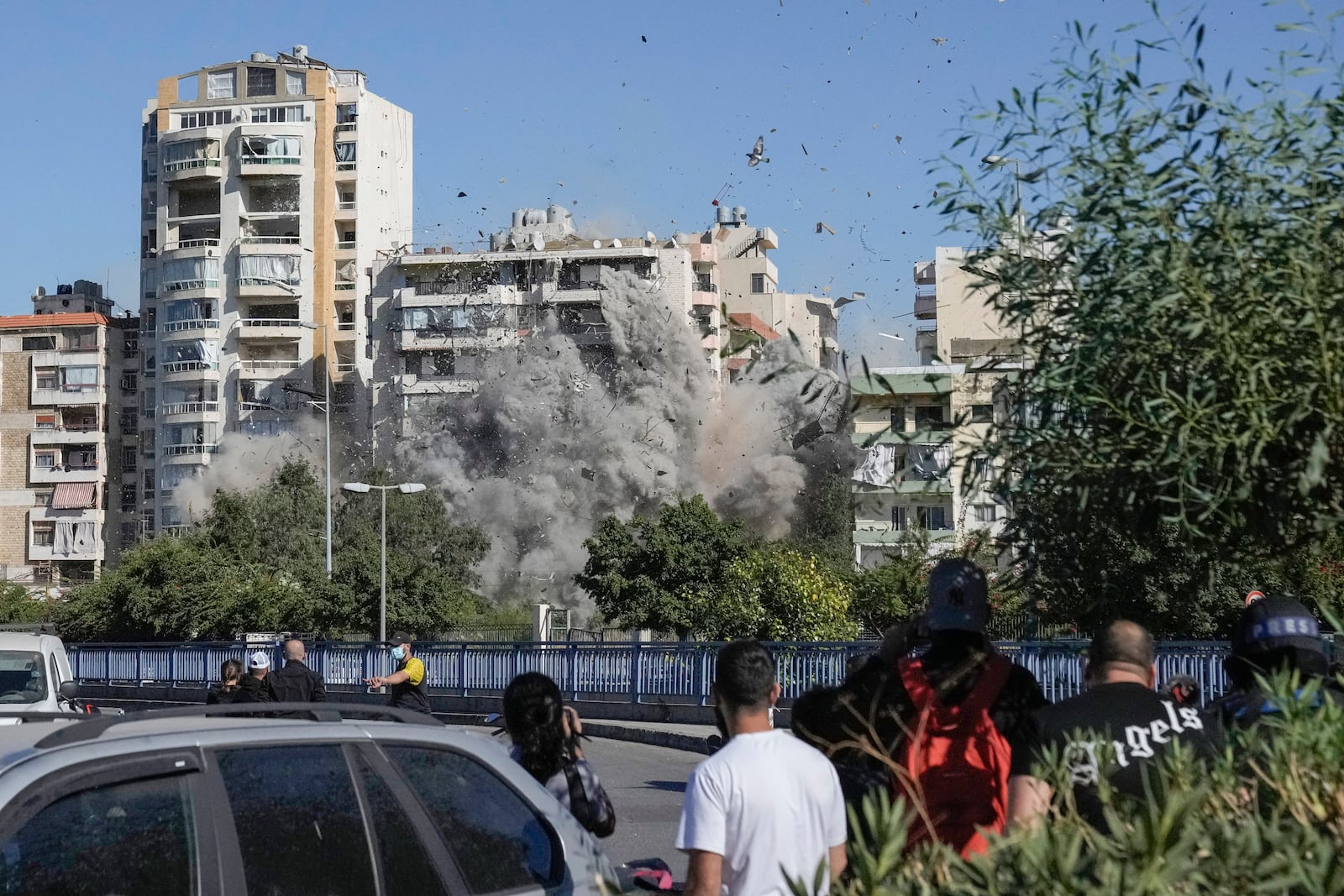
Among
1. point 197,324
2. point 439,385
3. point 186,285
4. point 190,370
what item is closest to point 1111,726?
point 439,385

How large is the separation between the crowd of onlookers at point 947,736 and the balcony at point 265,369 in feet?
291

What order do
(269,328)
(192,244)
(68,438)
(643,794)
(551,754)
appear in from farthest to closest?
(68,438) < (192,244) < (269,328) < (643,794) < (551,754)

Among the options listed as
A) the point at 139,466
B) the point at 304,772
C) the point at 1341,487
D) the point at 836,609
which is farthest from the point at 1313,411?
the point at 139,466

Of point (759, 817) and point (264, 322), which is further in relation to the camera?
point (264, 322)

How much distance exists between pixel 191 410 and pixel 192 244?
388 inches

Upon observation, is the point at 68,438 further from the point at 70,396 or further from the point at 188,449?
the point at 188,449

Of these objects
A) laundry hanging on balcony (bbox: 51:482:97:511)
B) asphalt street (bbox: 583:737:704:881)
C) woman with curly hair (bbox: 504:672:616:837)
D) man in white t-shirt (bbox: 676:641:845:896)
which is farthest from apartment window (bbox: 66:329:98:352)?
man in white t-shirt (bbox: 676:641:845:896)

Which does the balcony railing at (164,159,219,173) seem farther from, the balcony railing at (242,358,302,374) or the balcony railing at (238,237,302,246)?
the balcony railing at (242,358,302,374)

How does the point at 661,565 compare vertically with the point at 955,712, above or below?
below

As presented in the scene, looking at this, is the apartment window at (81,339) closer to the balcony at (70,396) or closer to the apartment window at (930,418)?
the balcony at (70,396)

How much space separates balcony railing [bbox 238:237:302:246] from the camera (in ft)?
296

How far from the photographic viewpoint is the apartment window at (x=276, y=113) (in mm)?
92125

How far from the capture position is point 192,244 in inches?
3605

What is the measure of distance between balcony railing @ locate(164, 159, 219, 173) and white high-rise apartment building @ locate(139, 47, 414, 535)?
6 centimetres
